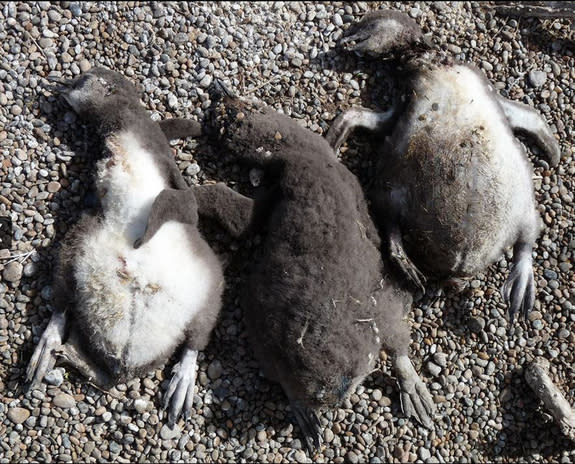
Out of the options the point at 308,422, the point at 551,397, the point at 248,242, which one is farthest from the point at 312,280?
the point at 551,397

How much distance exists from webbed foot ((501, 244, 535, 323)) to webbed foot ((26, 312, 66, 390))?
12.6 ft

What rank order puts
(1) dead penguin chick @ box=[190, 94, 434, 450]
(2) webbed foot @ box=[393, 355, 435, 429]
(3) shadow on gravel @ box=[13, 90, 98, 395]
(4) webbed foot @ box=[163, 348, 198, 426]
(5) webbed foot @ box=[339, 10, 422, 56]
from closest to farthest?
(1) dead penguin chick @ box=[190, 94, 434, 450] < (4) webbed foot @ box=[163, 348, 198, 426] < (3) shadow on gravel @ box=[13, 90, 98, 395] < (2) webbed foot @ box=[393, 355, 435, 429] < (5) webbed foot @ box=[339, 10, 422, 56]

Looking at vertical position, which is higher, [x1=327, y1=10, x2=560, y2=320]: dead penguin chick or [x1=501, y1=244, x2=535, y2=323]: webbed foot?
[x1=327, y1=10, x2=560, y2=320]: dead penguin chick

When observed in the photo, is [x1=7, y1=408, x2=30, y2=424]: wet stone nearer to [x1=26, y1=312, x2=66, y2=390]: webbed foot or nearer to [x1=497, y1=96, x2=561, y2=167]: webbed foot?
[x1=26, y1=312, x2=66, y2=390]: webbed foot

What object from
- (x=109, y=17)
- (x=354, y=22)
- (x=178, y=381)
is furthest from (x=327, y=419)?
(x=109, y=17)

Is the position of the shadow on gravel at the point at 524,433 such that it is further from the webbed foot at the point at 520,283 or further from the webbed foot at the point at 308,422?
the webbed foot at the point at 308,422

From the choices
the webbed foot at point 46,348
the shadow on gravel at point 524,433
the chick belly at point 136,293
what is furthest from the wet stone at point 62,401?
the shadow on gravel at point 524,433

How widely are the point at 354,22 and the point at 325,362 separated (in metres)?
3.32

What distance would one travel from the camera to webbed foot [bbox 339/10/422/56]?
5617 millimetres

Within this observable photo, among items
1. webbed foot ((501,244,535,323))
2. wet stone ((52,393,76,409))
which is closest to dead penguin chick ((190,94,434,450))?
webbed foot ((501,244,535,323))

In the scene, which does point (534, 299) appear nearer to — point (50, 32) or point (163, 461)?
point (163, 461)

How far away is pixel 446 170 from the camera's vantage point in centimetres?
503

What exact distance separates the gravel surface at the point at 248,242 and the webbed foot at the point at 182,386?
154 mm

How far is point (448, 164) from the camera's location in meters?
5.04
